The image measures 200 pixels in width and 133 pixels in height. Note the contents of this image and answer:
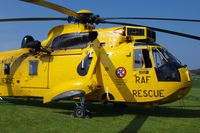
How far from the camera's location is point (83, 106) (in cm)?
1186

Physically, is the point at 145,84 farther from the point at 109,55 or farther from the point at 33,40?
the point at 33,40

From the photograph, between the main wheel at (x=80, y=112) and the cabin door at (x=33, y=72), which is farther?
the cabin door at (x=33, y=72)

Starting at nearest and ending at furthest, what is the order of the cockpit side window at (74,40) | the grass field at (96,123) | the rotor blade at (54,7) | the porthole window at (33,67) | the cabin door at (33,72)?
the grass field at (96,123), the rotor blade at (54,7), the cockpit side window at (74,40), the cabin door at (33,72), the porthole window at (33,67)

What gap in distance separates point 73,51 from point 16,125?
15.3 ft

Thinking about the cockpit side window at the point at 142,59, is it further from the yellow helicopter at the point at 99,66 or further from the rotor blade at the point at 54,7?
the rotor blade at the point at 54,7

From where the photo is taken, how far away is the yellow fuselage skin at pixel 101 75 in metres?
11.8

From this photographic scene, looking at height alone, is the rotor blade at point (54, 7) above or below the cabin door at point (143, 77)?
above

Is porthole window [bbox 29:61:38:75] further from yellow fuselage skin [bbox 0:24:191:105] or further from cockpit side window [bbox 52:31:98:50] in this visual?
cockpit side window [bbox 52:31:98:50]

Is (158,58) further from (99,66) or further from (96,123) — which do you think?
(96,123)

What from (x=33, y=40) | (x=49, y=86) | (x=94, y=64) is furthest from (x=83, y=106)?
(x=33, y=40)

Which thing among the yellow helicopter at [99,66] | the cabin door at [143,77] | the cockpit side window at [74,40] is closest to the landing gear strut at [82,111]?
the yellow helicopter at [99,66]

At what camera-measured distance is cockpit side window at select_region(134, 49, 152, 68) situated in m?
11.9

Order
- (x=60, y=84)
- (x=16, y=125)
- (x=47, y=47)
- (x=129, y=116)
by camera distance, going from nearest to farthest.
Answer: (x=16, y=125)
(x=129, y=116)
(x=60, y=84)
(x=47, y=47)

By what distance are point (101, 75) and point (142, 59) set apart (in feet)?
5.90
